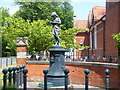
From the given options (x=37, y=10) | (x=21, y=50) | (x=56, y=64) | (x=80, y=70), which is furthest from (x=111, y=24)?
(x=56, y=64)

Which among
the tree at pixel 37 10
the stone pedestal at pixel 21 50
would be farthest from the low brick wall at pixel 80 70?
the tree at pixel 37 10

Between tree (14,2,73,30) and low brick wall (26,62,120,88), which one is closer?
low brick wall (26,62,120,88)

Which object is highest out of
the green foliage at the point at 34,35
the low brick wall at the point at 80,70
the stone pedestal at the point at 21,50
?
the green foliage at the point at 34,35

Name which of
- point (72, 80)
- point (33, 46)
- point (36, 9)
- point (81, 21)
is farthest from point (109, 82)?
point (81, 21)

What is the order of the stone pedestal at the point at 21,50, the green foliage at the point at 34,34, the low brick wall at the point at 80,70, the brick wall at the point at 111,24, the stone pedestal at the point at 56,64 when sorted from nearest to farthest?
the stone pedestal at the point at 56,64, the low brick wall at the point at 80,70, the stone pedestal at the point at 21,50, the green foliage at the point at 34,34, the brick wall at the point at 111,24

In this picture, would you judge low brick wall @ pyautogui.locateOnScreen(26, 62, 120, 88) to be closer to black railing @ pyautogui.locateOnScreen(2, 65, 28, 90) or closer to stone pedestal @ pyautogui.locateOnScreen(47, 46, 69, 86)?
stone pedestal @ pyautogui.locateOnScreen(47, 46, 69, 86)

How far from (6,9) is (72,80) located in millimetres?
38410

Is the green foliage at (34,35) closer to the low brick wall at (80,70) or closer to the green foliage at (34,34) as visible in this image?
the green foliage at (34,34)

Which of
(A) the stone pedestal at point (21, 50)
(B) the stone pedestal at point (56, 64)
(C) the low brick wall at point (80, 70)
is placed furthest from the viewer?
(A) the stone pedestal at point (21, 50)

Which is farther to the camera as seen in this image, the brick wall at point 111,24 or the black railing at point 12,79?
the brick wall at point 111,24

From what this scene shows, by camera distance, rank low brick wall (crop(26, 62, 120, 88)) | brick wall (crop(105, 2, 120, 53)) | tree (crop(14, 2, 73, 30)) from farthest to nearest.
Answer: tree (crop(14, 2, 73, 30)) < brick wall (crop(105, 2, 120, 53)) < low brick wall (crop(26, 62, 120, 88))

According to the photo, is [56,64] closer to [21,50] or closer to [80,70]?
[80,70]

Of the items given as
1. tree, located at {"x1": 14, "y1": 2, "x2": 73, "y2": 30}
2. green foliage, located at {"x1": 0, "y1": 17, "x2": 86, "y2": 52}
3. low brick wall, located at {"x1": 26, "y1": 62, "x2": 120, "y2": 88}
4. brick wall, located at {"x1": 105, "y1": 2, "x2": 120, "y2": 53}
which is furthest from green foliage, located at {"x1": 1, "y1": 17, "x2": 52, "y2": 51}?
tree, located at {"x1": 14, "y1": 2, "x2": 73, "y2": 30}

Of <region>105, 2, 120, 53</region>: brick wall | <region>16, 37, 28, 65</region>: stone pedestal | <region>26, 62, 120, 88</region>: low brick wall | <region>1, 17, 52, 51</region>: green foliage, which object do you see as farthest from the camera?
<region>105, 2, 120, 53</region>: brick wall
